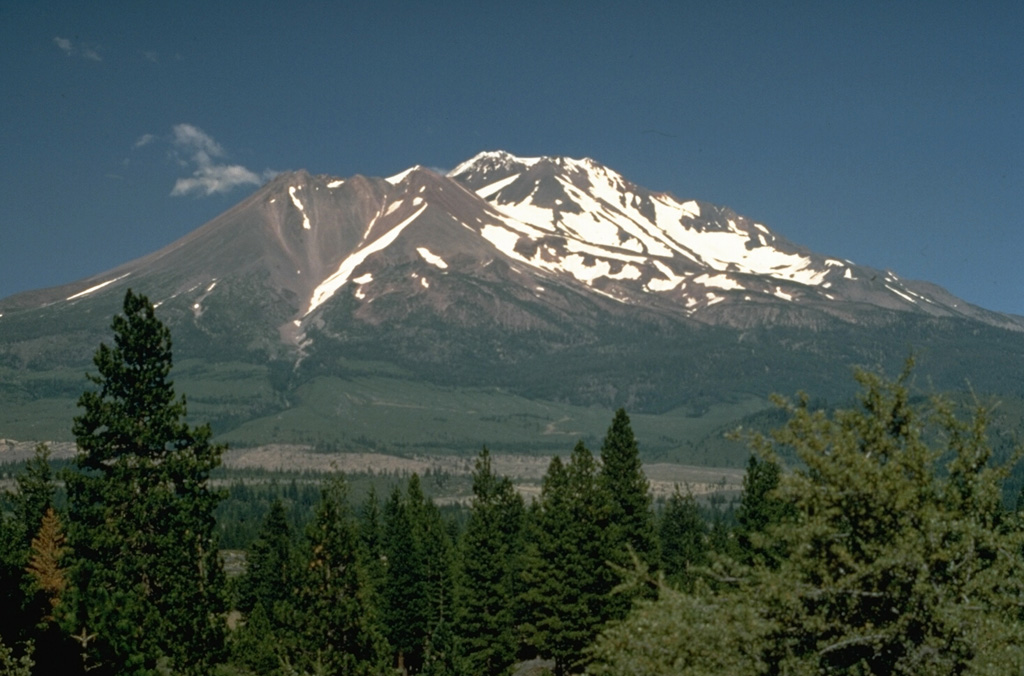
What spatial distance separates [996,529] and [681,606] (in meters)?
4.58

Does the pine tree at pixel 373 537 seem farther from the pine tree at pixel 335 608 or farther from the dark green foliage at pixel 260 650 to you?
the pine tree at pixel 335 608

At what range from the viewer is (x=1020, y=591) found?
13.9 m

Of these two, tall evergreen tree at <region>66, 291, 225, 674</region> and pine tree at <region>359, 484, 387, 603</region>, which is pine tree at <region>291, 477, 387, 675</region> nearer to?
tall evergreen tree at <region>66, 291, 225, 674</region>

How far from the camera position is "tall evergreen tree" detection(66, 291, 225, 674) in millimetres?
28578

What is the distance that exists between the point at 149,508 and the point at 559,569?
2093 centimetres

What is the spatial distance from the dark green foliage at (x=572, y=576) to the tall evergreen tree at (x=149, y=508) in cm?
1777

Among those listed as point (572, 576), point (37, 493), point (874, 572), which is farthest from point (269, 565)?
point (874, 572)

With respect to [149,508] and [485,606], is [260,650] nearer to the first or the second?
[485,606]

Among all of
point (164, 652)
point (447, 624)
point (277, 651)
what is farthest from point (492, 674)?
point (164, 652)

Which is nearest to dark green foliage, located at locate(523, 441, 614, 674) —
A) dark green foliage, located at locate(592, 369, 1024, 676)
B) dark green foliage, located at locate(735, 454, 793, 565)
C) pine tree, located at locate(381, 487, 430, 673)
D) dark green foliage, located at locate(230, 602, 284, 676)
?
dark green foliage, located at locate(735, 454, 793, 565)

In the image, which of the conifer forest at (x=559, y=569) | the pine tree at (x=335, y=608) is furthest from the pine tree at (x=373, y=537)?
the pine tree at (x=335, y=608)

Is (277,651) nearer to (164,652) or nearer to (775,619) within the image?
(164,652)

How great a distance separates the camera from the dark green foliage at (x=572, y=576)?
42906 millimetres

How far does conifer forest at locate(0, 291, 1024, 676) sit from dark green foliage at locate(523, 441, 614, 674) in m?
0.10
